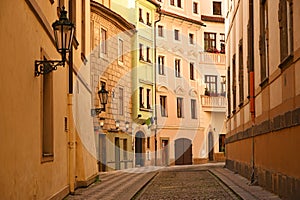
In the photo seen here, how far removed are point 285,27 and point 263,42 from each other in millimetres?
4511

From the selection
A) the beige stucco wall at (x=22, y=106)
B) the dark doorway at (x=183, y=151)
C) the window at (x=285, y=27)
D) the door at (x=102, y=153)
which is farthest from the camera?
the dark doorway at (x=183, y=151)

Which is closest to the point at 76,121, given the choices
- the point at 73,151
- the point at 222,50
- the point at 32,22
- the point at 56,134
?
the point at 73,151

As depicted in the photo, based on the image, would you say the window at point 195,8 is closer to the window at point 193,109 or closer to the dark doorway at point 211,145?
the window at point 193,109

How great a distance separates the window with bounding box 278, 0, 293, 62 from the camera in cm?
1323

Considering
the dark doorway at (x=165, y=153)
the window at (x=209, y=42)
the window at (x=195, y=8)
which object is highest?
the window at (x=195, y=8)

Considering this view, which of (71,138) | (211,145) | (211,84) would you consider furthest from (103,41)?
(211,145)

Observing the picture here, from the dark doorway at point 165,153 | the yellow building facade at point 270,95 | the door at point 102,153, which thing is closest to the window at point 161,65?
the dark doorway at point 165,153

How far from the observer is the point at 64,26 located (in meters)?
12.5

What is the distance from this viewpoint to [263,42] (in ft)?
60.8

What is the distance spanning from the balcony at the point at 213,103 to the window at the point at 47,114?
134 ft

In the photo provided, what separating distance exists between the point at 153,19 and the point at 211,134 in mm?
11802

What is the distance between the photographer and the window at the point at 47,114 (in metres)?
13.4

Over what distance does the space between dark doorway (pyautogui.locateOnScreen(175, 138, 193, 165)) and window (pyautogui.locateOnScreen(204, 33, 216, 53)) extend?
804 cm

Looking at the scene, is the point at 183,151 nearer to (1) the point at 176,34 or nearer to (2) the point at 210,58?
(2) the point at 210,58
